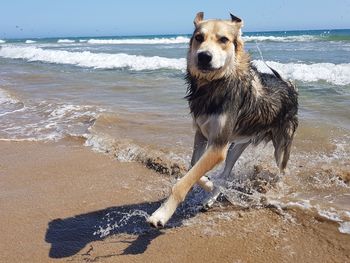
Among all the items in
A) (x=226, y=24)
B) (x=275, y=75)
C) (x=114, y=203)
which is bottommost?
(x=114, y=203)

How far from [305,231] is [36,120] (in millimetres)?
6189

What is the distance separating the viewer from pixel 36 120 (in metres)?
8.55

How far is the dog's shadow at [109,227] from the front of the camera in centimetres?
378

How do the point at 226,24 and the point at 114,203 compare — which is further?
the point at 114,203

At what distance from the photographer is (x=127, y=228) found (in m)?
4.13

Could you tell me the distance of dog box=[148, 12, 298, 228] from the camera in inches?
156

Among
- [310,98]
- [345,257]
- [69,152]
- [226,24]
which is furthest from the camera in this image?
[310,98]

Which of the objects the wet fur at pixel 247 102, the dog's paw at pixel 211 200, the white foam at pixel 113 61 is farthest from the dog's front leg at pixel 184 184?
the white foam at pixel 113 61

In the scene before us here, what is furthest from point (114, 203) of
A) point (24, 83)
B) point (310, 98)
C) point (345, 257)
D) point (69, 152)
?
point (24, 83)

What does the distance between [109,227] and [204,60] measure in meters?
1.82

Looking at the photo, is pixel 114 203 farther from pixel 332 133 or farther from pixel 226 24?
pixel 332 133

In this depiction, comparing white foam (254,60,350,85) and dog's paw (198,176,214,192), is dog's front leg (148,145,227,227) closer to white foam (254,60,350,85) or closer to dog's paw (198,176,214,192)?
dog's paw (198,176,214,192)

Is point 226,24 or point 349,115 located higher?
point 226,24

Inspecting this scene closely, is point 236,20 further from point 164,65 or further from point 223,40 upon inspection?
point 164,65
